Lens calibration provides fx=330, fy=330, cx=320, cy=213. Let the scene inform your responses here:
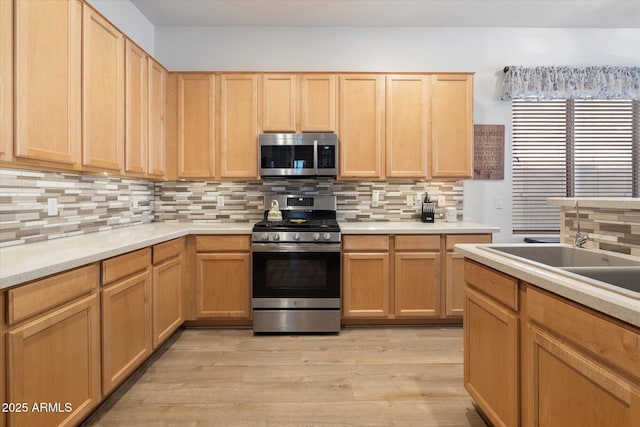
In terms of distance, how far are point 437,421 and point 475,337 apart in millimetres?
516

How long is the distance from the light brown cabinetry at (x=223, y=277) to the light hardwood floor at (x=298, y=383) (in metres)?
0.22

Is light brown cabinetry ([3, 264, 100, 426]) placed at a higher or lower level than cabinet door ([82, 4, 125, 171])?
lower

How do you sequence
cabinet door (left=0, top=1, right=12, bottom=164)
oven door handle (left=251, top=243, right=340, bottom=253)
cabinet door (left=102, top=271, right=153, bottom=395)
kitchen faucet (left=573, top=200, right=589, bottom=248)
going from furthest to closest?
1. oven door handle (left=251, top=243, right=340, bottom=253)
2. cabinet door (left=102, top=271, right=153, bottom=395)
3. kitchen faucet (left=573, top=200, right=589, bottom=248)
4. cabinet door (left=0, top=1, right=12, bottom=164)

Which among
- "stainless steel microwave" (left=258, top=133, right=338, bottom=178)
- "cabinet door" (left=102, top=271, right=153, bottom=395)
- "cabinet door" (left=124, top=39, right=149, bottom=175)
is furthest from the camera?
"stainless steel microwave" (left=258, top=133, right=338, bottom=178)

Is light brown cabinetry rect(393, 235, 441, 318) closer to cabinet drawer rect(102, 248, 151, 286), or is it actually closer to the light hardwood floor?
the light hardwood floor

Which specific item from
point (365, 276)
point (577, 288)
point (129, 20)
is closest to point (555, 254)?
point (577, 288)

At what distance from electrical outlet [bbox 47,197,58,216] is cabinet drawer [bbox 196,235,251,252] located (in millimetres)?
1026

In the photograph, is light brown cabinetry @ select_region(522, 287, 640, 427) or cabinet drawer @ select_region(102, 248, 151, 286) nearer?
light brown cabinetry @ select_region(522, 287, 640, 427)

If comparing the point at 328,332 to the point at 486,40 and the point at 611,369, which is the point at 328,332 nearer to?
the point at 611,369

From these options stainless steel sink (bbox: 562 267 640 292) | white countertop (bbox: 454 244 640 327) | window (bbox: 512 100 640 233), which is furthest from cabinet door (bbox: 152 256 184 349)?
window (bbox: 512 100 640 233)

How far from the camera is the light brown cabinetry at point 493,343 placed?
1.34 meters

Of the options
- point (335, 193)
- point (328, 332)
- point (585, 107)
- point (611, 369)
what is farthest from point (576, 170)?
point (611, 369)

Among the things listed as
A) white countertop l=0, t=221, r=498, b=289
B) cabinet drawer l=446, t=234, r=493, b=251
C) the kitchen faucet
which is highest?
the kitchen faucet

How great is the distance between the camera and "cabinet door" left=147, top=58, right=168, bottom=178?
112 inches
